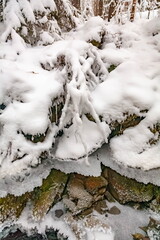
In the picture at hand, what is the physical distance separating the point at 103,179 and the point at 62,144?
35.5 inches

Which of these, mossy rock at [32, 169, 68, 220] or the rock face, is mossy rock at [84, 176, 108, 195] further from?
mossy rock at [32, 169, 68, 220]

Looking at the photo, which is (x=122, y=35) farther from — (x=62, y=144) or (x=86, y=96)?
(x=62, y=144)

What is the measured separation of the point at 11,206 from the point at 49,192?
603 millimetres

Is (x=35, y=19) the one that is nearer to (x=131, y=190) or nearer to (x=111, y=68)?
Answer: (x=111, y=68)

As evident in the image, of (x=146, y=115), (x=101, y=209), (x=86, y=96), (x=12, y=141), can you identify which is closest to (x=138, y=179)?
(x=101, y=209)

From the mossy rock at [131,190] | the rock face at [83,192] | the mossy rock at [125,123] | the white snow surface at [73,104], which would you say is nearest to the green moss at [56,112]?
the white snow surface at [73,104]

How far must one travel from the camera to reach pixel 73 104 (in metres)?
3.20

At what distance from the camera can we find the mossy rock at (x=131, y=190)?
3.55 meters

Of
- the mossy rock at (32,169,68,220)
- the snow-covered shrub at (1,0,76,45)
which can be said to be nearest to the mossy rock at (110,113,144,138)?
the mossy rock at (32,169,68,220)

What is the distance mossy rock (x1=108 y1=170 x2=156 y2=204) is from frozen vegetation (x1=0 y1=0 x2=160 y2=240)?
0.22 m

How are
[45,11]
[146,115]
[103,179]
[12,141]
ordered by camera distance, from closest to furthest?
[12,141]
[146,115]
[103,179]
[45,11]

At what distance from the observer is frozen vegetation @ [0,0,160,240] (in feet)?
10.3

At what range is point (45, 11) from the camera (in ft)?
15.4

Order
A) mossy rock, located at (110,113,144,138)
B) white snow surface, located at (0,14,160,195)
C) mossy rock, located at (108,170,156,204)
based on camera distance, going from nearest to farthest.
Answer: white snow surface, located at (0,14,160,195)
mossy rock, located at (110,113,144,138)
mossy rock, located at (108,170,156,204)
